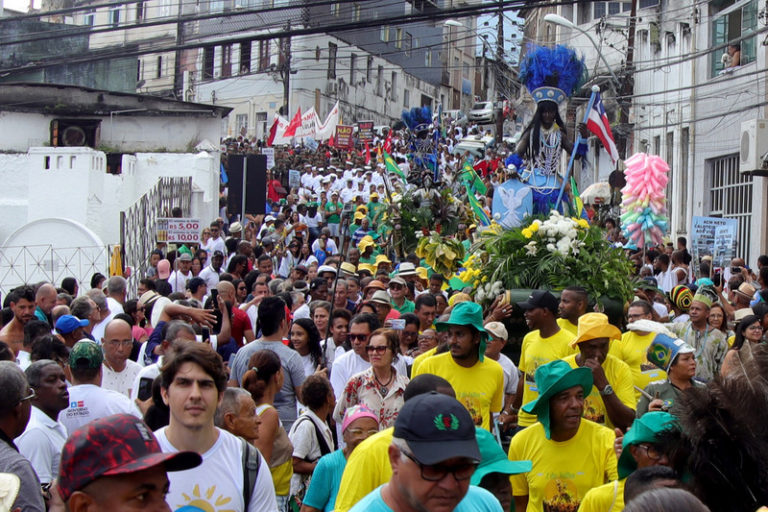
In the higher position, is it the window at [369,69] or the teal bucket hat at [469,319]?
the window at [369,69]

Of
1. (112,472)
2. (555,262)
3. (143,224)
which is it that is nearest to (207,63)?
(143,224)

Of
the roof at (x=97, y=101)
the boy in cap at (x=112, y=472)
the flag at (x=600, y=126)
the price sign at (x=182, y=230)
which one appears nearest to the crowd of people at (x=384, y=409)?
the boy in cap at (x=112, y=472)

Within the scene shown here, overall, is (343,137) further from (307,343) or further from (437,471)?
(437,471)

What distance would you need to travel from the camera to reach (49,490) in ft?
17.4

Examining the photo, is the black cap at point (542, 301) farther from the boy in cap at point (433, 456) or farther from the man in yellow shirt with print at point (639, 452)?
the boy in cap at point (433, 456)

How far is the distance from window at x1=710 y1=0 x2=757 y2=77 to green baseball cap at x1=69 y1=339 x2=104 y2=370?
1972cm

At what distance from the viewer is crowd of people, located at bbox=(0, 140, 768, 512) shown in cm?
357

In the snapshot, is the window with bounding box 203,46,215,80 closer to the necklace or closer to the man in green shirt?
the man in green shirt

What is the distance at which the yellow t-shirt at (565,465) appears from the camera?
5.58 metres

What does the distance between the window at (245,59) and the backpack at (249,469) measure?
54949mm

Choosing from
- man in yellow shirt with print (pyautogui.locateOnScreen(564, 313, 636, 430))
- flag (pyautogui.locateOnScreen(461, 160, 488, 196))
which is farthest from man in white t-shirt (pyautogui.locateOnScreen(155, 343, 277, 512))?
flag (pyautogui.locateOnScreen(461, 160, 488, 196))

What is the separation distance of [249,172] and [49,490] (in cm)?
1289

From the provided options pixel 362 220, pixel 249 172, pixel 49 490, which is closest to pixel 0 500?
pixel 49 490

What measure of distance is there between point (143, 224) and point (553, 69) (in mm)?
12202
